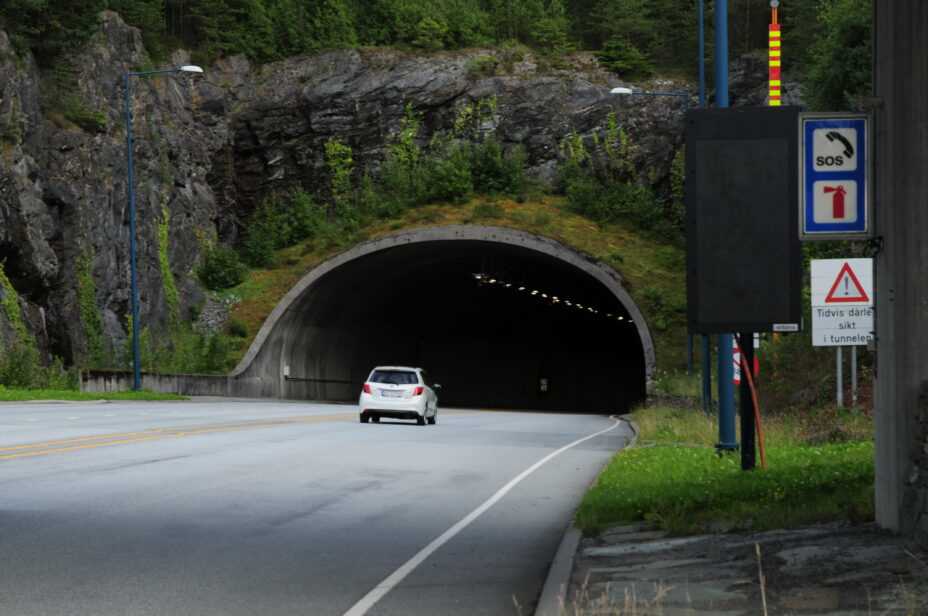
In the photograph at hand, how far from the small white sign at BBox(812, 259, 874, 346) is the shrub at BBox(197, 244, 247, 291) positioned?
4056 centimetres

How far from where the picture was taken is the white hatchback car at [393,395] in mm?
34500

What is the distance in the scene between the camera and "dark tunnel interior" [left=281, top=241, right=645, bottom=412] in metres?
58.8

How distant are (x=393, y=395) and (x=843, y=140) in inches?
956

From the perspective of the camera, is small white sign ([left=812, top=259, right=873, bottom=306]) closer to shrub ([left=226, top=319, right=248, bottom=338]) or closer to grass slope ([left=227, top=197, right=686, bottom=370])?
grass slope ([left=227, top=197, right=686, bottom=370])

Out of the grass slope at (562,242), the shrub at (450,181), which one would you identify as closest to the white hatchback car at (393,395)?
the grass slope at (562,242)

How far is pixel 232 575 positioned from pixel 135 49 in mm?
52277

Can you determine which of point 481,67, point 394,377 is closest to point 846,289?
point 394,377

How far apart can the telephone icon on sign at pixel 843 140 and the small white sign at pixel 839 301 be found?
10.7m

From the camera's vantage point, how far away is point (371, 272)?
5919 centimetres

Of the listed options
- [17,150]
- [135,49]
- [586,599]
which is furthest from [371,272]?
[586,599]

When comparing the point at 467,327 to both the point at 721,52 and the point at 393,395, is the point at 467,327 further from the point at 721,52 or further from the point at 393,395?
the point at 721,52

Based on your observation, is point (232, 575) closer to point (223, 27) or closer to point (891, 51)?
point (891, 51)

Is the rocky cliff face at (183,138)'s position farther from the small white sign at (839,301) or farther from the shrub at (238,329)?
the small white sign at (839,301)

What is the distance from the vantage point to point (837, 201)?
35.7ft
